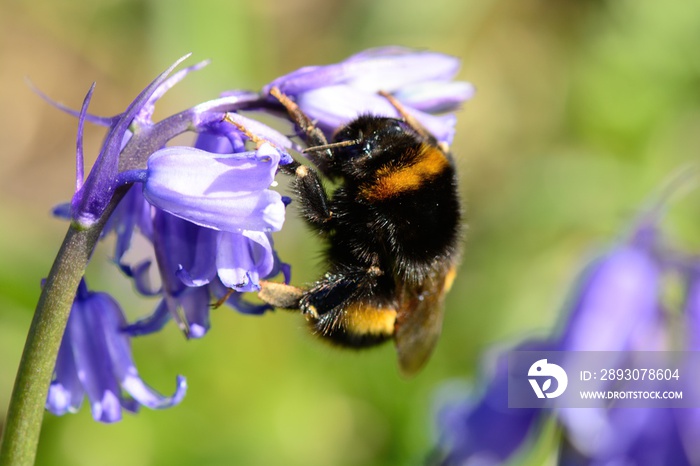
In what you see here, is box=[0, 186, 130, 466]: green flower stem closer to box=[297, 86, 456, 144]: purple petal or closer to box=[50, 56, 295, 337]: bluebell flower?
box=[50, 56, 295, 337]: bluebell flower

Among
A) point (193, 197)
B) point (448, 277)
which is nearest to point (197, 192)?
point (193, 197)

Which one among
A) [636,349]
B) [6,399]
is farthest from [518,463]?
[6,399]

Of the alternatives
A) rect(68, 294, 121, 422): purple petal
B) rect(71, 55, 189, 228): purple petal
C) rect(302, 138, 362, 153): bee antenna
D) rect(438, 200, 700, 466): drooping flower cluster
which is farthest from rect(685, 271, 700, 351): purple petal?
rect(71, 55, 189, 228): purple petal

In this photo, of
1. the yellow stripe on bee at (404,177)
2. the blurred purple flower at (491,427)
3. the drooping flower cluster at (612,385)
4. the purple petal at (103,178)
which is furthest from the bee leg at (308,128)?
the blurred purple flower at (491,427)

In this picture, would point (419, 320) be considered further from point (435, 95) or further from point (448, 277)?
point (435, 95)

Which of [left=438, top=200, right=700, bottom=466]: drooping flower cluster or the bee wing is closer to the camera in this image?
the bee wing
